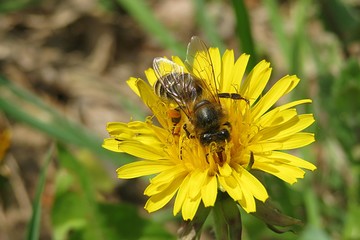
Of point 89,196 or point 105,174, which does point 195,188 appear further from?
point 105,174

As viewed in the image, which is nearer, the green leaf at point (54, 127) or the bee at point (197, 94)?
the bee at point (197, 94)

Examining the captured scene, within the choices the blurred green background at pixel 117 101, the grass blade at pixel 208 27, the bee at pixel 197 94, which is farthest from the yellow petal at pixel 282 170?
the grass blade at pixel 208 27

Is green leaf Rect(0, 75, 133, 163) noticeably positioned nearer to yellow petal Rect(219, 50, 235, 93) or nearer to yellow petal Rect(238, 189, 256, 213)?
yellow petal Rect(219, 50, 235, 93)

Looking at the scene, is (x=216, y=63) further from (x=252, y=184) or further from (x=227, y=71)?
(x=252, y=184)

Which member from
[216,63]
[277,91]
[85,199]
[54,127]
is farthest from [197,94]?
[54,127]

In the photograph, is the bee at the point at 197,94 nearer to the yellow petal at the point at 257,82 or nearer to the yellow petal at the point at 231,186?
the yellow petal at the point at 257,82
